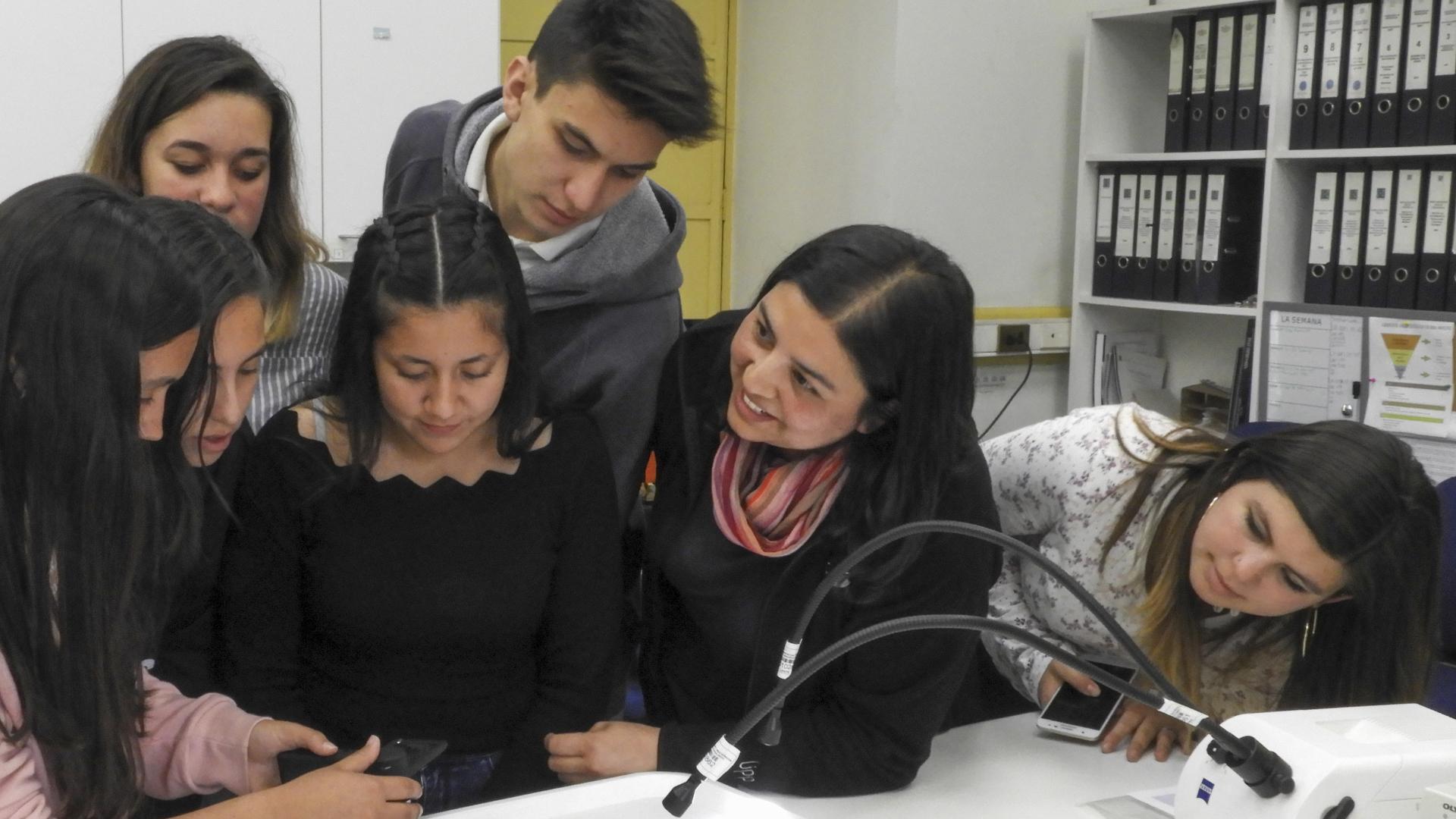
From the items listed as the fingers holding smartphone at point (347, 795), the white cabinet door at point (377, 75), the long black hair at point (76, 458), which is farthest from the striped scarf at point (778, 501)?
the white cabinet door at point (377, 75)

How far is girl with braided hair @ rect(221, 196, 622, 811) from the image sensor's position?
1318mm

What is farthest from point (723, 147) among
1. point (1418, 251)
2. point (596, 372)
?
point (596, 372)

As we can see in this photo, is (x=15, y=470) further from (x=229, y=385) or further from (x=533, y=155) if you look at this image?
(x=533, y=155)

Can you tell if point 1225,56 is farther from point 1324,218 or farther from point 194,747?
point 194,747

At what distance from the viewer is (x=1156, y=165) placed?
3.05 m

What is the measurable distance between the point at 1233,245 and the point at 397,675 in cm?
225

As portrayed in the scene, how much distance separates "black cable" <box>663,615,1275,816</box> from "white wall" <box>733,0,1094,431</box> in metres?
2.10

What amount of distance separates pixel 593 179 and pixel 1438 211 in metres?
1.93

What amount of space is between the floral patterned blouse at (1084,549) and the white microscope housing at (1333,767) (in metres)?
0.32

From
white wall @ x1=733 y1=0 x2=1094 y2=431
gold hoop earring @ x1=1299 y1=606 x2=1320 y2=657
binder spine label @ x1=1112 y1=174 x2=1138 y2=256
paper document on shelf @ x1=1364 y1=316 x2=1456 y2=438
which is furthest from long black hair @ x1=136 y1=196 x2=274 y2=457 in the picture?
binder spine label @ x1=1112 y1=174 x2=1138 y2=256

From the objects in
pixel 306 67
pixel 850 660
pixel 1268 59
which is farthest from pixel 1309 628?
pixel 306 67

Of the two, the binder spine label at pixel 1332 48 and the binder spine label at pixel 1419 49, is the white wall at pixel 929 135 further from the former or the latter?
the binder spine label at pixel 1419 49

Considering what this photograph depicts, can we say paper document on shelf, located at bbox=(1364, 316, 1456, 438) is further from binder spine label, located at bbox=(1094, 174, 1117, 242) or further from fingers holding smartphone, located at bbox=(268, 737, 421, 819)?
fingers holding smartphone, located at bbox=(268, 737, 421, 819)

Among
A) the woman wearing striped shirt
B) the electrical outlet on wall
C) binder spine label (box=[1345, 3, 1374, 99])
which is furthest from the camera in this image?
the electrical outlet on wall
